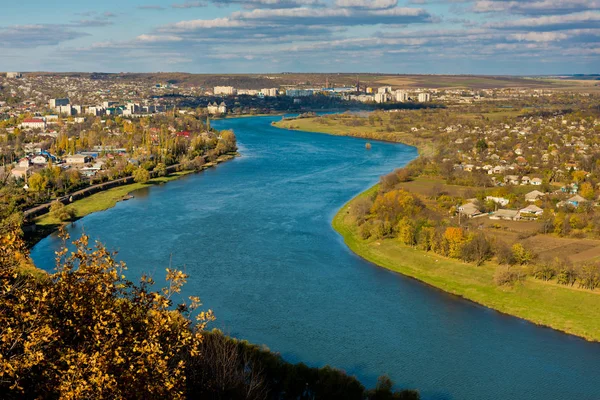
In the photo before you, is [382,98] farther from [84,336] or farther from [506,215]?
[84,336]

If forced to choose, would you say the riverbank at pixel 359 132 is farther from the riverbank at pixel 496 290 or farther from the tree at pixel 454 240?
the riverbank at pixel 496 290

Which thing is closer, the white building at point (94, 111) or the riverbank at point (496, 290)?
the riverbank at point (496, 290)

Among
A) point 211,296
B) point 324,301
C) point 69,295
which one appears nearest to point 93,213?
point 211,296

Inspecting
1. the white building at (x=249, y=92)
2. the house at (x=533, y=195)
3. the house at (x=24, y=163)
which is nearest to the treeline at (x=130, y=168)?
the house at (x=24, y=163)

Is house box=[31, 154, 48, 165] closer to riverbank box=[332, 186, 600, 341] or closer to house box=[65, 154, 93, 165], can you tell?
house box=[65, 154, 93, 165]

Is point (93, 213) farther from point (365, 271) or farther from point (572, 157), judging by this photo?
point (572, 157)

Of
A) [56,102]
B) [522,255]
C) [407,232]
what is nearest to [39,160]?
[407,232]

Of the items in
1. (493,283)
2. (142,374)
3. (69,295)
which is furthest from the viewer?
(493,283)
